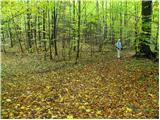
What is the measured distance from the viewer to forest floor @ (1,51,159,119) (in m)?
8.42

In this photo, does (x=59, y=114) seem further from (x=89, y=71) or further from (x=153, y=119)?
(x=89, y=71)

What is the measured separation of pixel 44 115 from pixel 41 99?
6.21 ft

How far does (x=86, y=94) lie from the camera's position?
418 inches

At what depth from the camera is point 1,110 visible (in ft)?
28.1

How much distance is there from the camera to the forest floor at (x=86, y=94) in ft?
27.6

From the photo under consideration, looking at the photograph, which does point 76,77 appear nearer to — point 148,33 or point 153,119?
point 148,33

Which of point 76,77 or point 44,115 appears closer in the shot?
point 44,115

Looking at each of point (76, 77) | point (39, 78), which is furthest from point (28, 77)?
point (76, 77)

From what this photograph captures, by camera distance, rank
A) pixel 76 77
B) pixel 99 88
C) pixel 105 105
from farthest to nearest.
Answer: pixel 76 77 < pixel 99 88 < pixel 105 105

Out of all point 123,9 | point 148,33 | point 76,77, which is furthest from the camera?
point 123,9

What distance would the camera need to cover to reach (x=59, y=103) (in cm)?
941

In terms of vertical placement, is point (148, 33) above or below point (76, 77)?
above

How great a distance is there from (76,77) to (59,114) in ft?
19.6

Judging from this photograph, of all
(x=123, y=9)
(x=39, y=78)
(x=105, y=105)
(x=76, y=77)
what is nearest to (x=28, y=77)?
(x=39, y=78)
